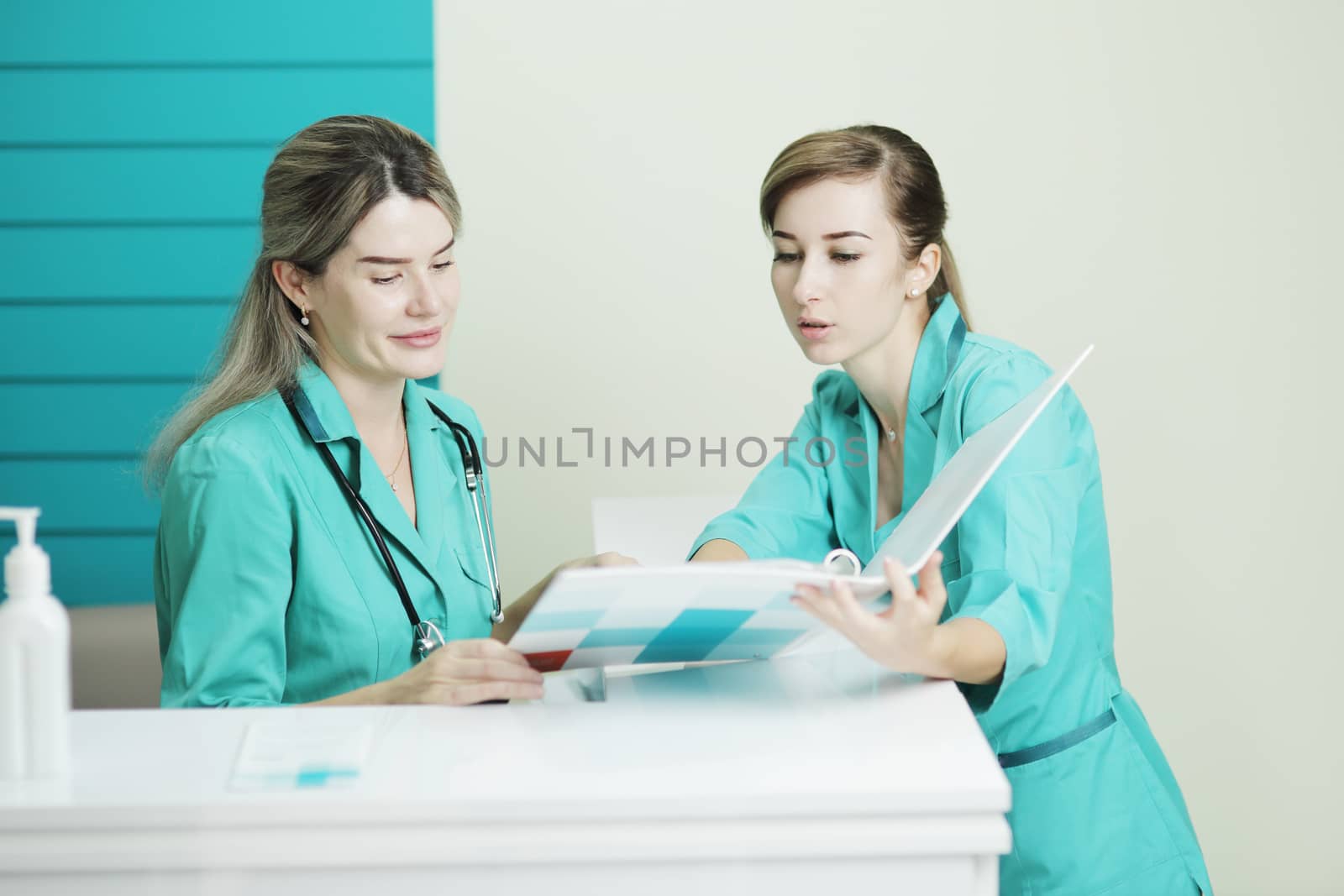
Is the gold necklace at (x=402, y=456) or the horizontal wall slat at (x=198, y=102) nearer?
the gold necklace at (x=402, y=456)

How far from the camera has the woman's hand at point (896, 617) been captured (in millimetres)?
1118

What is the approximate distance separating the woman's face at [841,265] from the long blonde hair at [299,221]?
0.49m

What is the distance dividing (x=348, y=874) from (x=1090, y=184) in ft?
8.22

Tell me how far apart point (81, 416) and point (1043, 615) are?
2317 mm

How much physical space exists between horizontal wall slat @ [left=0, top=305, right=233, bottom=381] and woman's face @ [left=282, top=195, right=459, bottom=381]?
1.25m

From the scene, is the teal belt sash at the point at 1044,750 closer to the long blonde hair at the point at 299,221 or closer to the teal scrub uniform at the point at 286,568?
the teal scrub uniform at the point at 286,568

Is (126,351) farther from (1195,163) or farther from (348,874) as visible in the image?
(1195,163)

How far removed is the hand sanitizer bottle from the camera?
0.95 meters

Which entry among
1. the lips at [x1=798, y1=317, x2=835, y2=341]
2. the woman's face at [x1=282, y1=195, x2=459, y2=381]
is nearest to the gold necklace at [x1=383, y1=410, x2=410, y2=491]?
the woman's face at [x1=282, y1=195, x2=459, y2=381]

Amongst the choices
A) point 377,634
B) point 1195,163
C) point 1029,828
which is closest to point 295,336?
point 377,634

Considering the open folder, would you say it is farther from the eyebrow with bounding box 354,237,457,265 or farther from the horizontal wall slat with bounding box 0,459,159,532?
the horizontal wall slat with bounding box 0,459,159,532

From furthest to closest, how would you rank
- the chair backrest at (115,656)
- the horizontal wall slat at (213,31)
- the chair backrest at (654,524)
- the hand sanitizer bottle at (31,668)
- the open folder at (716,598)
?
the horizontal wall slat at (213,31), the chair backrest at (115,656), the chair backrest at (654,524), the open folder at (716,598), the hand sanitizer bottle at (31,668)

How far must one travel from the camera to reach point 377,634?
5.36 ft

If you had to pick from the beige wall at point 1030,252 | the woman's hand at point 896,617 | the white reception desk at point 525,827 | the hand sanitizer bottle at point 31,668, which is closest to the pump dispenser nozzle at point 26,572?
the hand sanitizer bottle at point 31,668
